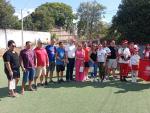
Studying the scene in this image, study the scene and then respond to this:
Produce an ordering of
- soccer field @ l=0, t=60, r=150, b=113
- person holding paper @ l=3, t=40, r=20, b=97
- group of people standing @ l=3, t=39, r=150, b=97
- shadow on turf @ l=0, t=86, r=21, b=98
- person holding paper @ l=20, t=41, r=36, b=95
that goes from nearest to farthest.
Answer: soccer field @ l=0, t=60, r=150, b=113 < person holding paper @ l=3, t=40, r=20, b=97 < shadow on turf @ l=0, t=86, r=21, b=98 < person holding paper @ l=20, t=41, r=36, b=95 < group of people standing @ l=3, t=39, r=150, b=97

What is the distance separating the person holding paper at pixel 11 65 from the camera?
1235cm

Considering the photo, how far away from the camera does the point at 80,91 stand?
13.7 metres

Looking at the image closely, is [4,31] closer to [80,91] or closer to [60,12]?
[80,91]

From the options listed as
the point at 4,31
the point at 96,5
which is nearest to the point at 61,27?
the point at 96,5

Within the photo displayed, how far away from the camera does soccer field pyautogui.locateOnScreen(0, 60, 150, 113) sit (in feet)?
34.9

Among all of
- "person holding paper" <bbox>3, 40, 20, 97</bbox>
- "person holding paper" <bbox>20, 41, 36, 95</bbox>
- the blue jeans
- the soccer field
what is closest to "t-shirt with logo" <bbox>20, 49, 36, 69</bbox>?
"person holding paper" <bbox>20, 41, 36, 95</bbox>

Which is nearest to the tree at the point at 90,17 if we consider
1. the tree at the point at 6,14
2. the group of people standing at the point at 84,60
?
the tree at the point at 6,14

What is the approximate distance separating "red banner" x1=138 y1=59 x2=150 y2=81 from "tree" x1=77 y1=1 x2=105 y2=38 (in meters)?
75.6

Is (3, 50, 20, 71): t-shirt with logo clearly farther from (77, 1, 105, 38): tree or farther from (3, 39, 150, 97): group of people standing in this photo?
(77, 1, 105, 38): tree

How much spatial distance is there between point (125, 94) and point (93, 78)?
4354 mm

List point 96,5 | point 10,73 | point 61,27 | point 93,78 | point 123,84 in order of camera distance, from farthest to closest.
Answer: point 61,27 → point 96,5 → point 93,78 → point 123,84 → point 10,73

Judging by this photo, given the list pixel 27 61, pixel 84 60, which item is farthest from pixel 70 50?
pixel 27 61

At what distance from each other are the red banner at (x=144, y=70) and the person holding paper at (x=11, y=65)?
564 centimetres

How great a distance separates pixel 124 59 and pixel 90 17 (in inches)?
3071
